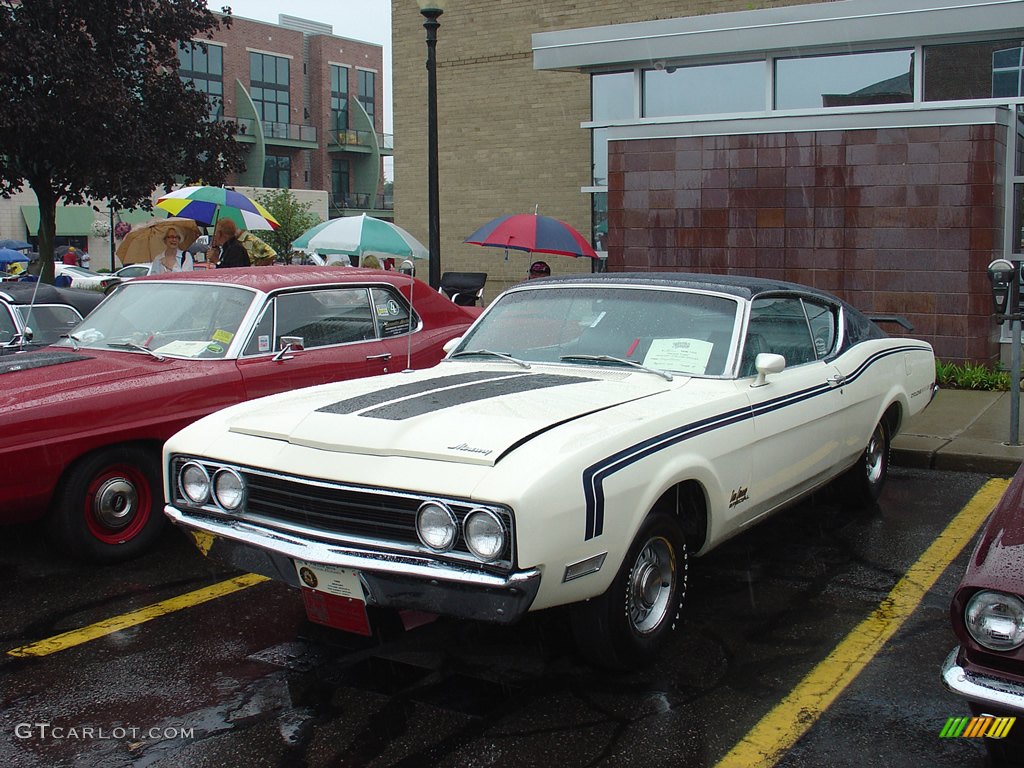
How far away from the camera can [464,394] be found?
4.22 meters

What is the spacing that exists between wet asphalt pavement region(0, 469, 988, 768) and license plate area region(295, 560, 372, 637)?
331 mm

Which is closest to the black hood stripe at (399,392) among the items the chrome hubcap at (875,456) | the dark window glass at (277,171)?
the chrome hubcap at (875,456)

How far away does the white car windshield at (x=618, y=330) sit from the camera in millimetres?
4785

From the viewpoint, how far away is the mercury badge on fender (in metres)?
3.40

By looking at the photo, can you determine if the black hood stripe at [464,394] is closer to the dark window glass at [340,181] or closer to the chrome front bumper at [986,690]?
the chrome front bumper at [986,690]

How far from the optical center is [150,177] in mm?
15297

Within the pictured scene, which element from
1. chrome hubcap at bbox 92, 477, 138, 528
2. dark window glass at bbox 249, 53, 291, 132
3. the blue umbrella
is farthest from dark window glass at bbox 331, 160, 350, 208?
chrome hubcap at bbox 92, 477, 138, 528

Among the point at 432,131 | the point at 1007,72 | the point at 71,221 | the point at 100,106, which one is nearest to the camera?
the point at 432,131

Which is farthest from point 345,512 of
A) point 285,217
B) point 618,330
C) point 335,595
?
point 285,217

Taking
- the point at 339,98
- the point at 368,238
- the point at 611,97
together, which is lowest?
the point at 368,238

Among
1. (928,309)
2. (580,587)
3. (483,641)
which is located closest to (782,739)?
(580,587)

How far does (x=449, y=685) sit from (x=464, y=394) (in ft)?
3.81

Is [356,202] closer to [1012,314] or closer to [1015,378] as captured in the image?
[1012,314]

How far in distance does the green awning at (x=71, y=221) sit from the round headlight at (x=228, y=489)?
4641 centimetres
